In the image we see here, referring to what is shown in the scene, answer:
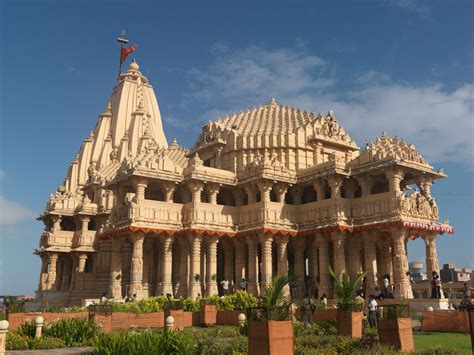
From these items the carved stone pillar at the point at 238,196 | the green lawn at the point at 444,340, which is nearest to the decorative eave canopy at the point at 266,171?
the carved stone pillar at the point at 238,196

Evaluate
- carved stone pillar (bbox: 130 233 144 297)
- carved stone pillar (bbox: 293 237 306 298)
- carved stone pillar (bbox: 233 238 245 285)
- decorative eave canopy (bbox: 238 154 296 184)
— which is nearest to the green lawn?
carved stone pillar (bbox: 293 237 306 298)

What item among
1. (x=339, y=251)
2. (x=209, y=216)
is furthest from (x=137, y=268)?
(x=339, y=251)

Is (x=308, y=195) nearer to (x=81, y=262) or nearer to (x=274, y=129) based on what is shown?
(x=274, y=129)

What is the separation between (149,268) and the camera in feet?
148

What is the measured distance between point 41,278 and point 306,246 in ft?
103

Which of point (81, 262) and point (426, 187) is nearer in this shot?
point (426, 187)

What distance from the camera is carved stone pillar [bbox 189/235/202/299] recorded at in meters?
40.0

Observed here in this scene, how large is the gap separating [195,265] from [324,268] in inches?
413

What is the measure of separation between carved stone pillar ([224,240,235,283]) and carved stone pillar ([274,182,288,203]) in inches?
245

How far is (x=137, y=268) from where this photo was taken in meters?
37.8

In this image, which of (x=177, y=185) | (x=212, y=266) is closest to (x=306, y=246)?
(x=212, y=266)

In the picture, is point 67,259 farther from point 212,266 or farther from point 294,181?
point 294,181

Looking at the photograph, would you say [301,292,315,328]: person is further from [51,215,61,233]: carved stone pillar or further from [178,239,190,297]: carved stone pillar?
[51,215,61,233]: carved stone pillar

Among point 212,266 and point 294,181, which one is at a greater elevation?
point 294,181
